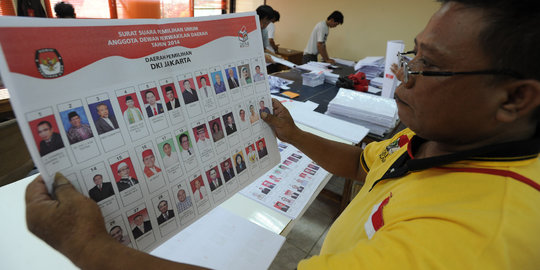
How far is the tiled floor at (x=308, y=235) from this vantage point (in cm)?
170

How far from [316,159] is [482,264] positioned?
0.64 m

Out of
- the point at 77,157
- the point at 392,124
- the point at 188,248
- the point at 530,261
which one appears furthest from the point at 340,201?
the point at 77,157

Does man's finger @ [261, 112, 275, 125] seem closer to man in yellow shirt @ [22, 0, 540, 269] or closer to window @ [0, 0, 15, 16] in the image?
man in yellow shirt @ [22, 0, 540, 269]

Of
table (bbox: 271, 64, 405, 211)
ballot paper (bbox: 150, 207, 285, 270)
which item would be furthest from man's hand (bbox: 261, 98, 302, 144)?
table (bbox: 271, 64, 405, 211)

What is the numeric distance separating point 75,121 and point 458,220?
65 cm

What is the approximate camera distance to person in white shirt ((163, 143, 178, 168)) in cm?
60

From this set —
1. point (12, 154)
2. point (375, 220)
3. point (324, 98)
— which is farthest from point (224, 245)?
point (324, 98)

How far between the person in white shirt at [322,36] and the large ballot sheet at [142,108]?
353 cm

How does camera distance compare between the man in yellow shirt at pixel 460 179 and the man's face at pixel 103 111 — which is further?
the man's face at pixel 103 111

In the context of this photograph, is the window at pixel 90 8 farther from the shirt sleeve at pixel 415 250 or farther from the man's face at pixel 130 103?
the shirt sleeve at pixel 415 250

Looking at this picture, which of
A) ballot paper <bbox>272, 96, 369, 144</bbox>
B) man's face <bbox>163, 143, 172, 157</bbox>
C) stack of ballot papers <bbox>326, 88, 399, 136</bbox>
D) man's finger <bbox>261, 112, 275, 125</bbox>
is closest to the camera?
man's face <bbox>163, 143, 172, 157</bbox>

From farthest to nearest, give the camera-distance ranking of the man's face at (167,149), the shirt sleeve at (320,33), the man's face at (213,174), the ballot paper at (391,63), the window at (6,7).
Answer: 1. the shirt sleeve at (320,33)
2. the window at (6,7)
3. the ballot paper at (391,63)
4. the man's face at (213,174)
5. the man's face at (167,149)

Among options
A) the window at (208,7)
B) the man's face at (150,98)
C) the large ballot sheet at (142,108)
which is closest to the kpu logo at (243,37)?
the large ballot sheet at (142,108)

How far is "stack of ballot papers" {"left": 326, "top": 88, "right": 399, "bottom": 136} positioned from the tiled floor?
80cm
